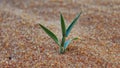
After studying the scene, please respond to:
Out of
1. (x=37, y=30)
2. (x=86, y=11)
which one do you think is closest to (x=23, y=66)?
(x=37, y=30)

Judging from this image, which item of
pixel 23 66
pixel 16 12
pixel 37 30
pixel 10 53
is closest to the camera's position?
pixel 23 66

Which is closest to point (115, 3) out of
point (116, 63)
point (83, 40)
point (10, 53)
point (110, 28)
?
point (110, 28)

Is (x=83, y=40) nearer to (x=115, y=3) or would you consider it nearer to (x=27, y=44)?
(x=27, y=44)

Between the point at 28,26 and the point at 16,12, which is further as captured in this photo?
the point at 16,12

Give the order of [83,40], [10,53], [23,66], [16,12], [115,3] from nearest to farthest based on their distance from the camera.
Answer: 1. [23,66]
2. [10,53]
3. [83,40]
4. [16,12]
5. [115,3]

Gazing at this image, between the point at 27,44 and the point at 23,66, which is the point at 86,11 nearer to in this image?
the point at 27,44

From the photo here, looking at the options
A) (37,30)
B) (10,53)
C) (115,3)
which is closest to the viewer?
(10,53)
